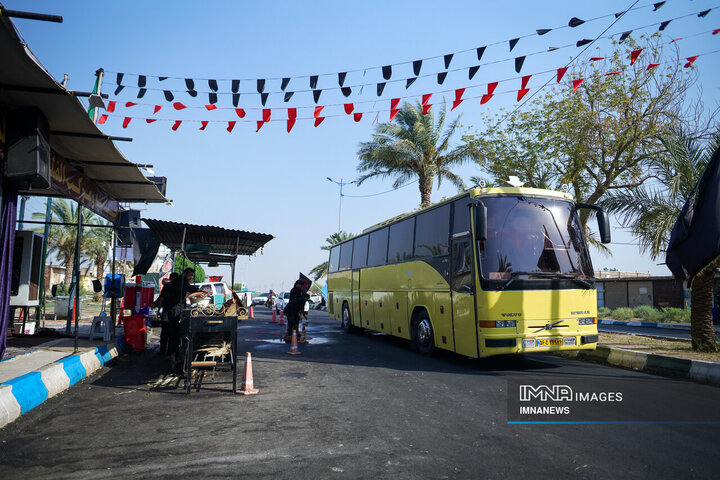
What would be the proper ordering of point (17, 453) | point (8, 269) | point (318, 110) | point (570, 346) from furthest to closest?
point (318, 110) < point (570, 346) < point (8, 269) < point (17, 453)

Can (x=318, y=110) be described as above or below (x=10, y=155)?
above

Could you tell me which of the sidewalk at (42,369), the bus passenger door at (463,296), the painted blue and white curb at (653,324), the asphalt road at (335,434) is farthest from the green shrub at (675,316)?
the sidewalk at (42,369)

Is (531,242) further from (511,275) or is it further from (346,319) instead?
(346,319)

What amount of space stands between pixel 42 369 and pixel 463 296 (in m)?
7.38

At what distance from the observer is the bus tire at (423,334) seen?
38.4 ft

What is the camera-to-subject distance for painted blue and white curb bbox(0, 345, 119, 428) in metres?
5.67

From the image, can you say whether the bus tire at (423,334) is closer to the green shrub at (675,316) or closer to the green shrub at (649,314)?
the green shrub at (675,316)

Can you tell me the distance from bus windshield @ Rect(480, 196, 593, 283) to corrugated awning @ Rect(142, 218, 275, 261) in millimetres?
5818

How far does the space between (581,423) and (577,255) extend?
4.84 metres

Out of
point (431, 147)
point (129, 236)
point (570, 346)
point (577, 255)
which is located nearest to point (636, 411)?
point (570, 346)

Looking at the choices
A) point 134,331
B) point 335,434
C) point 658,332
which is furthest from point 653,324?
point 335,434

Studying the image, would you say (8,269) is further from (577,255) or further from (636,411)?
(577,255)

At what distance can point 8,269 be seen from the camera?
8.28m

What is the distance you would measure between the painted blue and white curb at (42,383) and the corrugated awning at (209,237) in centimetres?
290
